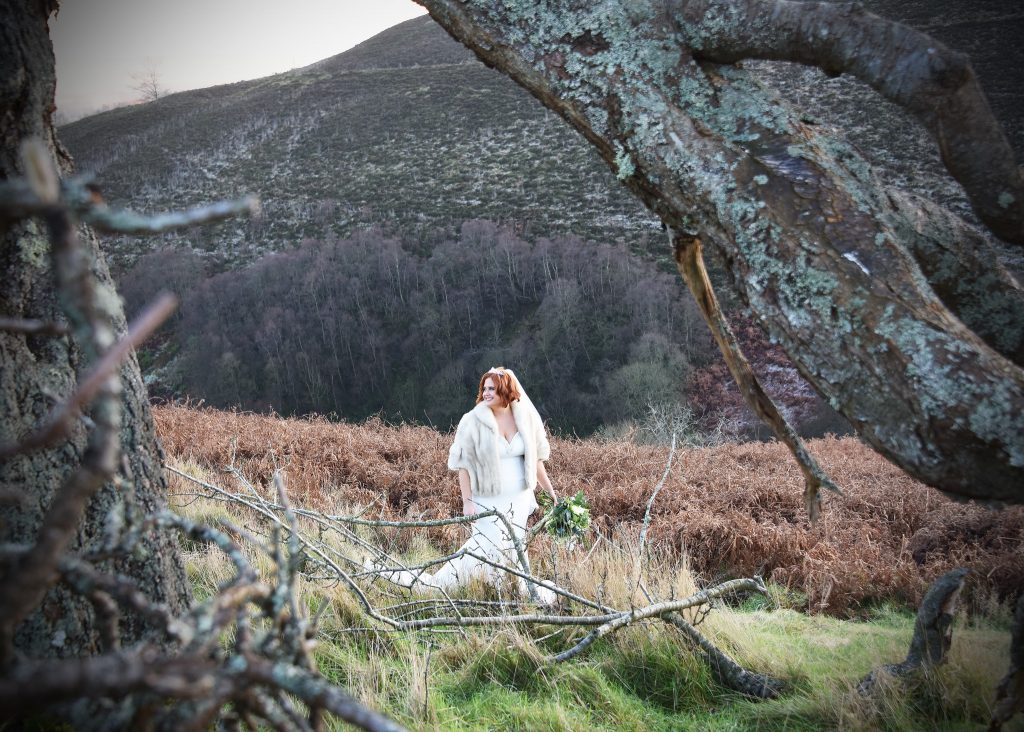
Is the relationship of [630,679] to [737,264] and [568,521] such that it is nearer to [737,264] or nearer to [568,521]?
[737,264]

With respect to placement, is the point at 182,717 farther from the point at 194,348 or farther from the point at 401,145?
the point at 401,145

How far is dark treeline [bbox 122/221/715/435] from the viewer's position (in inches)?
926

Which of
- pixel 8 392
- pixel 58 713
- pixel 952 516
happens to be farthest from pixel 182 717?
pixel 952 516

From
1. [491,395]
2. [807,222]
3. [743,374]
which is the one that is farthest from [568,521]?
[807,222]

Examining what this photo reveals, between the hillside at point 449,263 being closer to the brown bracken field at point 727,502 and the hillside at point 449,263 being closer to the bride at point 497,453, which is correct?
the brown bracken field at point 727,502

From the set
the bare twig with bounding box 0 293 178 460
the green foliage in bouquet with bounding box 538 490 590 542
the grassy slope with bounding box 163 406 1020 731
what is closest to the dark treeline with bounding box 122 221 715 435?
the green foliage in bouquet with bounding box 538 490 590 542

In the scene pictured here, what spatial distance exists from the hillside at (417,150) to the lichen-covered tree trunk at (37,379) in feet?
87.7

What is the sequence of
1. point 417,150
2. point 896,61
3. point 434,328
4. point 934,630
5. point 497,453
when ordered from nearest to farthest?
point 896,61, point 934,630, point 497,453, point 434,328, point 417,150

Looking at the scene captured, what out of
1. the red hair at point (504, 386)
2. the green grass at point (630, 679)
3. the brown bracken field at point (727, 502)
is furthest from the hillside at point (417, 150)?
the green grass at point (630, 679)

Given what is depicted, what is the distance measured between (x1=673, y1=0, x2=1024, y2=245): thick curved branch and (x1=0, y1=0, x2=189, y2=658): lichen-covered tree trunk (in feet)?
6.57

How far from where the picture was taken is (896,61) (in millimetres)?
1814

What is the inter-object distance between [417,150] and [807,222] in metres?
39.6

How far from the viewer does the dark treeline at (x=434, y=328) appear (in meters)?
23.5

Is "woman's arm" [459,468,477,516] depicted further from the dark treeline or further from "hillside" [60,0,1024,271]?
"hillside" [60,0,1024,271]
